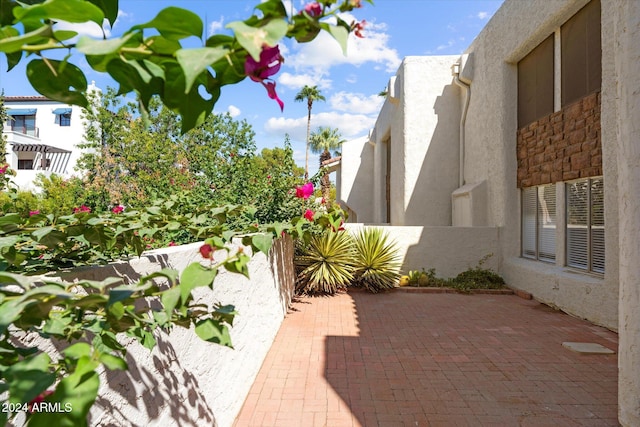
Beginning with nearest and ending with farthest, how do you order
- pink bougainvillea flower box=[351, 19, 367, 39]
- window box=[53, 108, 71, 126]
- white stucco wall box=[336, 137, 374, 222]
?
pink bougainvillea flower box=[351, 19, 367, 39], white stucco wall box=[336, 137, 374, 222], window box=[53, 108, 71, 126]

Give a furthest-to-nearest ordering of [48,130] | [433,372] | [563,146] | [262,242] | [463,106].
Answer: [48,130] → [463,106] → [563,146] → [433,372] → [262,242]

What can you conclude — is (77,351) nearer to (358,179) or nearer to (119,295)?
(119,295)

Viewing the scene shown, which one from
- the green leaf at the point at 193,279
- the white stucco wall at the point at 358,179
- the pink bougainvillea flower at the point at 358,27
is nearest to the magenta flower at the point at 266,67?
the pink bougainvillea flower at the point at 358,27

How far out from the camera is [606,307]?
22.2 ft

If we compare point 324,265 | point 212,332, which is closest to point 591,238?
point 324,265

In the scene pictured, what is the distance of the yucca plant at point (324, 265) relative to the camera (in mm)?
9586

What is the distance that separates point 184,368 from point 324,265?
705 cm

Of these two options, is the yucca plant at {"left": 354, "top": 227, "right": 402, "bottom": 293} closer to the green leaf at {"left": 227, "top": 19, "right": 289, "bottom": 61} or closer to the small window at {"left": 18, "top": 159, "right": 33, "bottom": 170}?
the green leaf at {"left": 227, "top": 19, "right": 289, "bottom": 61}

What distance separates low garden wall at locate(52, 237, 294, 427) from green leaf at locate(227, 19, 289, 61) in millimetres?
1454

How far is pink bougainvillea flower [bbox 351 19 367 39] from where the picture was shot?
3.12 feet

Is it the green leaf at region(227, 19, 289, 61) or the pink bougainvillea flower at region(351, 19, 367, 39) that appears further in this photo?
the pink bougainvillea flower at region(351, 19, 367, 39)

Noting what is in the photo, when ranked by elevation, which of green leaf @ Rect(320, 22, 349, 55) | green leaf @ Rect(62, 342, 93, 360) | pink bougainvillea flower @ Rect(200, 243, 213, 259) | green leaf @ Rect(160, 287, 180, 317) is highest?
green leaf @ Rect(320, 22, 349, 55)

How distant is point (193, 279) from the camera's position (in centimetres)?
89

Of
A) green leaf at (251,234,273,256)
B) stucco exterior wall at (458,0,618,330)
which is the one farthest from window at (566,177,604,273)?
green leaf at (251,234,273,256)
